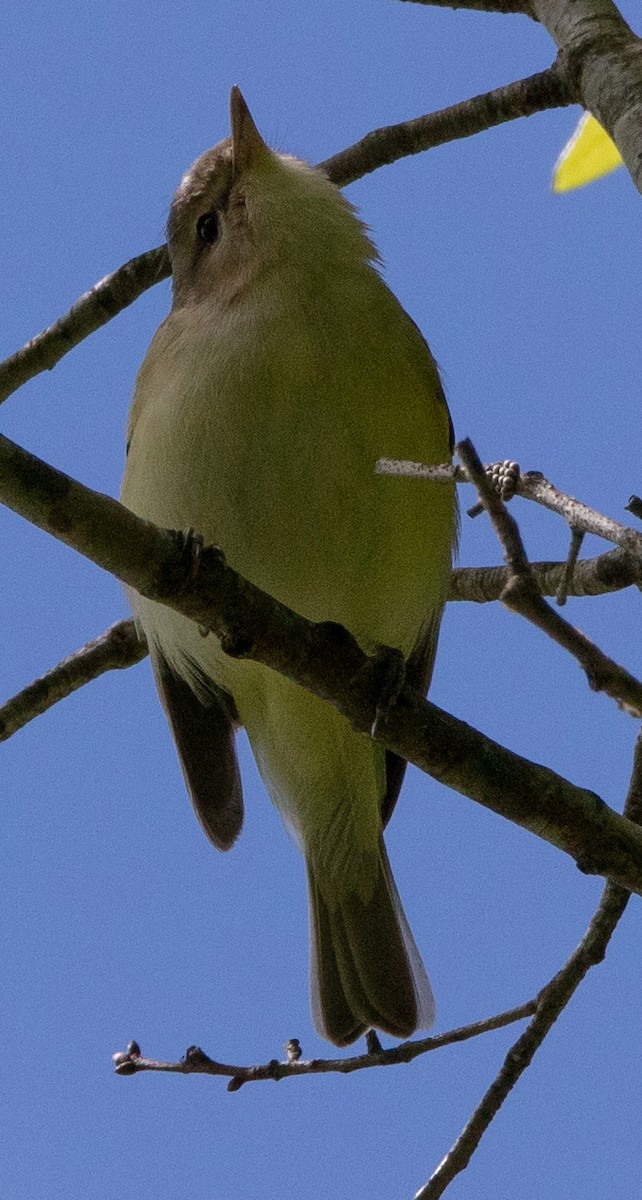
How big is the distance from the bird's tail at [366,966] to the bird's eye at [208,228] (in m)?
2.09

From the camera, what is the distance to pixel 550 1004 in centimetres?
323

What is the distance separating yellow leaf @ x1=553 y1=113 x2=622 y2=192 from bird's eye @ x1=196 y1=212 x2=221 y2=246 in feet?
6.43

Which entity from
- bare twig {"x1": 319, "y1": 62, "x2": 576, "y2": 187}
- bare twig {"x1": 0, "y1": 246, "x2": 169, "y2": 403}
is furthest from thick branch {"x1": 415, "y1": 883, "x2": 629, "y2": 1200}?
bare twig {"x1": 0, "y1": 246, "x2": 169, "y2": 403}

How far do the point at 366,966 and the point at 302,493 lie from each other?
1724 mm

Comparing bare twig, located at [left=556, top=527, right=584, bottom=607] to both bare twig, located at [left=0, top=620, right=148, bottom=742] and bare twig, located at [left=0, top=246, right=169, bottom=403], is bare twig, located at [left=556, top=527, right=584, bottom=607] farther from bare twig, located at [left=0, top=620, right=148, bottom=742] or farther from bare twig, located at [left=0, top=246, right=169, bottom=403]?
bare twig, located at [left=0, top=620, right=148, bottom=742]

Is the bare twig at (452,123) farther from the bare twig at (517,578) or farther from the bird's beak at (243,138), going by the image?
the bare twig at (517,578)

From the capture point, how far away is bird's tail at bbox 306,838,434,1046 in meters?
4.48

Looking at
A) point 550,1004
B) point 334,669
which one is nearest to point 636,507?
point 334,669

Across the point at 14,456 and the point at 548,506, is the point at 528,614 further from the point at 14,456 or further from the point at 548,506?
the point at 14,456

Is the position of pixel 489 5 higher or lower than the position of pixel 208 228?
lower

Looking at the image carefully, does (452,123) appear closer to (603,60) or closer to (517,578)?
(603,60)

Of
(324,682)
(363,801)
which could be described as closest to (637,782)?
(324,682)

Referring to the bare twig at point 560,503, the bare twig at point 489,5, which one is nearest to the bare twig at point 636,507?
the bare twig at point 560,503

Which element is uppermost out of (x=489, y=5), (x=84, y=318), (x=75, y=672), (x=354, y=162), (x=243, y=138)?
(x=243, y=138)
